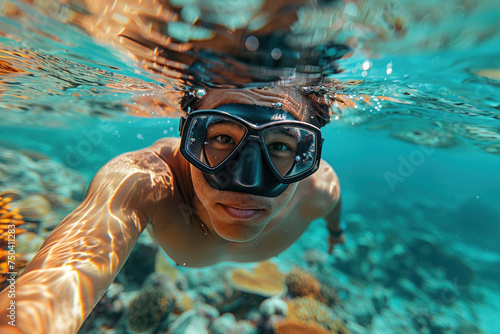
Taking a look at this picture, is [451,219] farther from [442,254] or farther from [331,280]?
[331,280]

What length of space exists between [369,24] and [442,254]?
10279mm

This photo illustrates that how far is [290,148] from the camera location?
2701mm

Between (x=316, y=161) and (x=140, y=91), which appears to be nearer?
(x=316, y=161)

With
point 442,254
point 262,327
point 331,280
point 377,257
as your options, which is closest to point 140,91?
point 262,327

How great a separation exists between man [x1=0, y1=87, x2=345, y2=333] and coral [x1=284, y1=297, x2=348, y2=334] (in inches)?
107

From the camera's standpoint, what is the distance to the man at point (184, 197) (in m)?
1.79

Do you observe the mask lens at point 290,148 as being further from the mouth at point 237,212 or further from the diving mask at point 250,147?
the mouth at point 237,212

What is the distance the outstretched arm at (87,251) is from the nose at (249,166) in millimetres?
1015

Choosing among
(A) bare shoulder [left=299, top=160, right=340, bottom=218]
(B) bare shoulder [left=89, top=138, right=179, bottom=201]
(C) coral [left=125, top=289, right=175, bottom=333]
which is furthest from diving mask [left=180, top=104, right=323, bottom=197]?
(C) coral [left=125, top=289, right=175, bottom=333]

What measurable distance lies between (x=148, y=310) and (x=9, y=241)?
346 centimetres

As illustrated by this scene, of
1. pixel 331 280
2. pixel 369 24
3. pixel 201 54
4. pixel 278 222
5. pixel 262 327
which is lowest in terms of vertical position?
pixel 331 280

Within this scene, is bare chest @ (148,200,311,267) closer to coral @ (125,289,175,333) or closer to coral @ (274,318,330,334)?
coral @ (274,318,330,334)

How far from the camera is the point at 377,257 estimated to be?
8828mm

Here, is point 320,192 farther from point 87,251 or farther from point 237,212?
point 87,251
